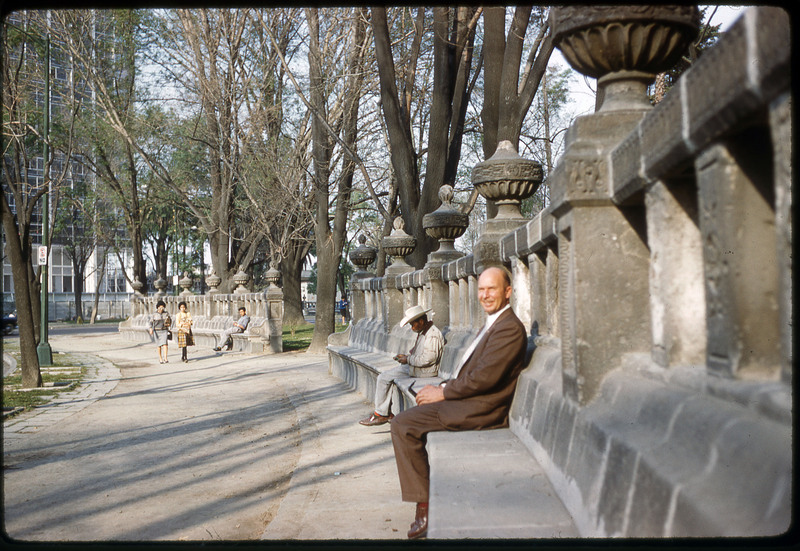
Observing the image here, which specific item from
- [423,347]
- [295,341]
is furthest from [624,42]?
[295,341]

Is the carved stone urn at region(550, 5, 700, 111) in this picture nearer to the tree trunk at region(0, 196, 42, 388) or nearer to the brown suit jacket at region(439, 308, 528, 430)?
the brown suit jacket at region(439, 308, 528, 430)

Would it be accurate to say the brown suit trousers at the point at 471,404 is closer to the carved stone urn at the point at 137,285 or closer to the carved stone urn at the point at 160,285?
the carved stone urn at the point at 160,285

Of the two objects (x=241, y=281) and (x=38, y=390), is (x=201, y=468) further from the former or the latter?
(x=241, y=281)

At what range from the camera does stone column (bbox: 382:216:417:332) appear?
12148 mm

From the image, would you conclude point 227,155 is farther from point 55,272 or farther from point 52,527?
point 55,272

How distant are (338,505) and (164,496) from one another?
59.9 inches

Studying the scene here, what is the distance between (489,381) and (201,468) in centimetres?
361

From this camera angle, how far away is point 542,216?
464cm

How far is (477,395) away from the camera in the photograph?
5.02 m

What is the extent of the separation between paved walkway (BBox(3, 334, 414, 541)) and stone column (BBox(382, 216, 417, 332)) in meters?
1.43

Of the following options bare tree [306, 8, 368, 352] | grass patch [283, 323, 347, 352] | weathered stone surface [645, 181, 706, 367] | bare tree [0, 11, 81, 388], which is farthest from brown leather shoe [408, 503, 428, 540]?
grass patch [283, 323, 347, 352]

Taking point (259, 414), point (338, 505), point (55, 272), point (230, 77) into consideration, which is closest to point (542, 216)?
point (338, 505)

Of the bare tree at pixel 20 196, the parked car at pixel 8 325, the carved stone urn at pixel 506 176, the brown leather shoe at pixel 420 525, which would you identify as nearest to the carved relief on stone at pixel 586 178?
the brown leather shoe at pixel 420 525

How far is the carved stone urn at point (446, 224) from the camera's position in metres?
9.62
